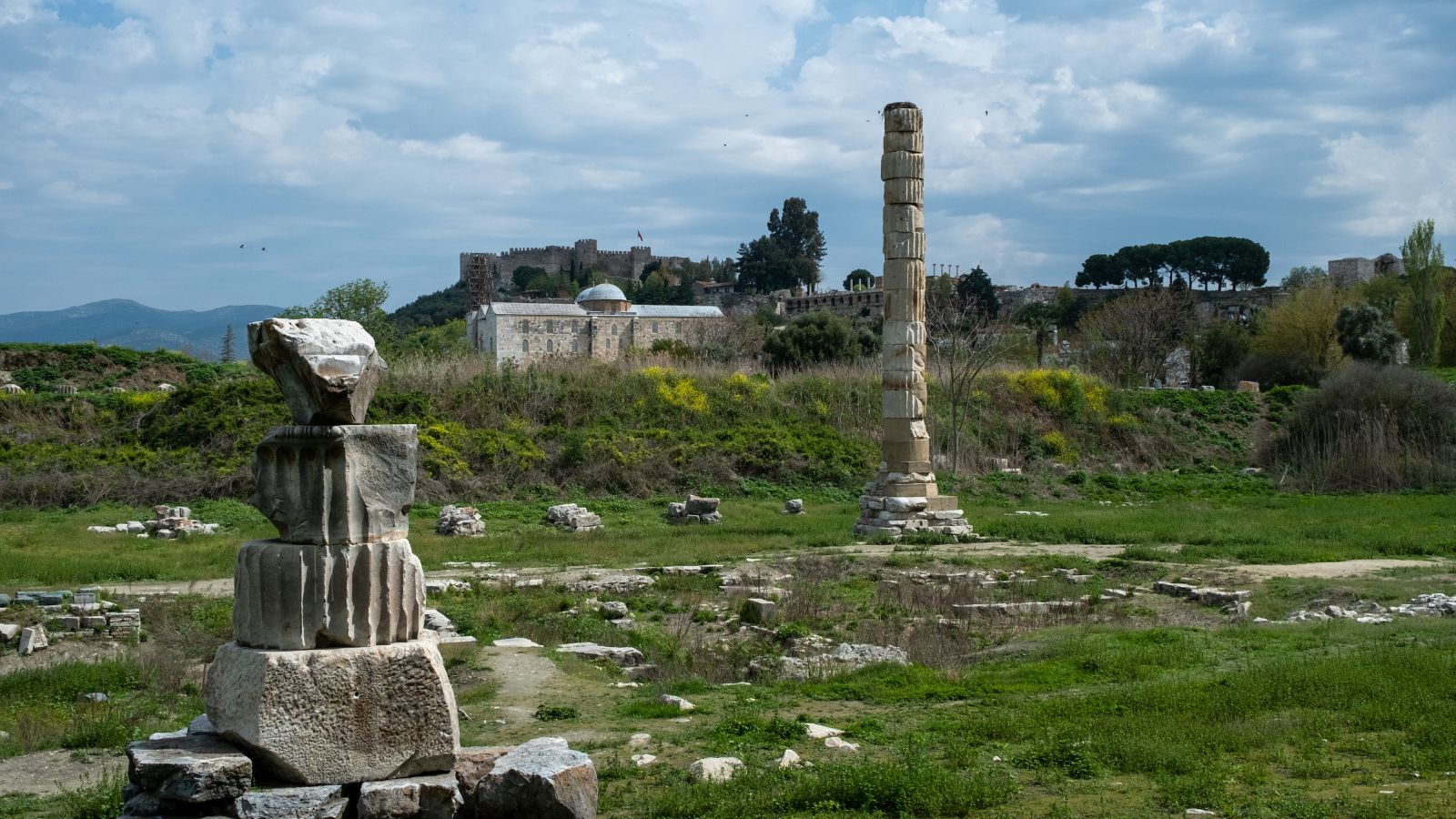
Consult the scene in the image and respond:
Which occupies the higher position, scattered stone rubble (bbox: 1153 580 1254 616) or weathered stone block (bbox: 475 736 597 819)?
weathered stone block (bbox: 475 736 597 819)

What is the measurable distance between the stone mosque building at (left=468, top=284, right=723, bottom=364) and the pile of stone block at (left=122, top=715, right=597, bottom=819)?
64.8 m

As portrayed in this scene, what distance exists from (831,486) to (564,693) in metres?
19.3

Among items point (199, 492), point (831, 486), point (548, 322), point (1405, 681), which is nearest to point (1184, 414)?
point (831, 486)

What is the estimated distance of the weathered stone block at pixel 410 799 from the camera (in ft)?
18.5

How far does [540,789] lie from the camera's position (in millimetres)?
5672

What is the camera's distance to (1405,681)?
334 inches

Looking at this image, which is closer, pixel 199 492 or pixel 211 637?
pixel 211 637

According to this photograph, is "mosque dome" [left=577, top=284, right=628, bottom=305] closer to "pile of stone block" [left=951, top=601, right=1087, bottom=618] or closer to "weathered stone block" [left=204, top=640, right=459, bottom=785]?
"pile of stone block" [left=951, top=601, right=1087, bottom=618]

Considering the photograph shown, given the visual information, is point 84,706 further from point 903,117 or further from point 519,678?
point 903,117

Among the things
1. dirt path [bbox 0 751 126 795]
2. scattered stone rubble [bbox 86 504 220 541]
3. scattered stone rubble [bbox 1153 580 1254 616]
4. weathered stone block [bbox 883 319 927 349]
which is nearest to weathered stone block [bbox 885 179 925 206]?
weathered stone block [bbox 883 319 927 349]

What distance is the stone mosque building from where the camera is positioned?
74.1 metres

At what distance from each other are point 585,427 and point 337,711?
939 inches

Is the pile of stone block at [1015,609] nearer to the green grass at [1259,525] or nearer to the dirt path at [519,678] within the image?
the green grass at [1259,525]

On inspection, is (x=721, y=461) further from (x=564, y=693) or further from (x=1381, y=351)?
(x=1381, y=351)
